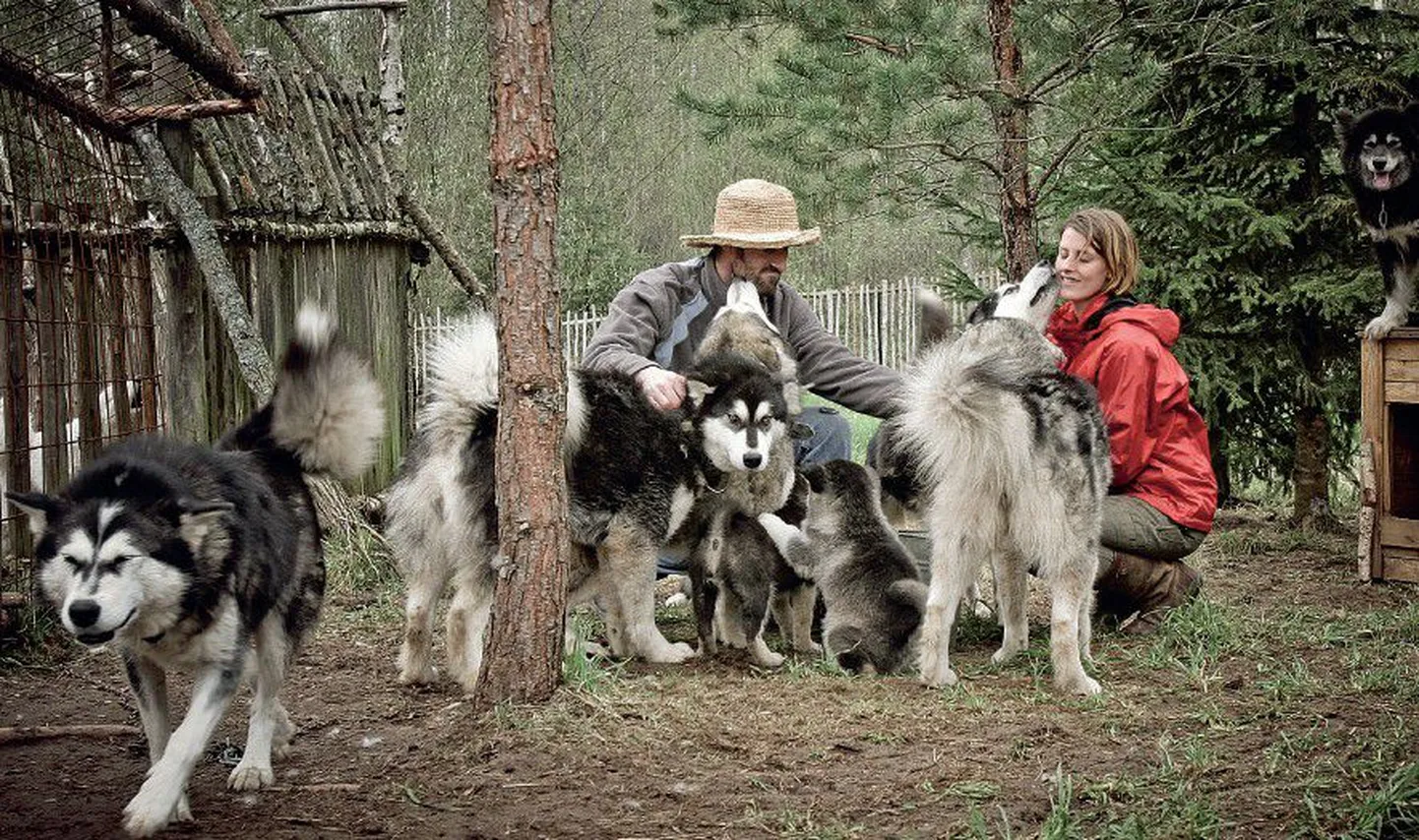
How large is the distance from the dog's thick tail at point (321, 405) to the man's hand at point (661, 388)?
1.30 m

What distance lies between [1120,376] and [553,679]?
266cm

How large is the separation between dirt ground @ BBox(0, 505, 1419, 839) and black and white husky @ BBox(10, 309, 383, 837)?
233 mm

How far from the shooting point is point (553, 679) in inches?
164

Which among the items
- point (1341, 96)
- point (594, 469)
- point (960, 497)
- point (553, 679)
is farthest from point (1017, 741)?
point (1341, 96)

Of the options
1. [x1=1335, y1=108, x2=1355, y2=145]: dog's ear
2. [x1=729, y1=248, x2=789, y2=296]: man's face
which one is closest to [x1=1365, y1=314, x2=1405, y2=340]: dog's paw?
[x1=1335, y1=108, x2=1355, y2=145]: dog's ear

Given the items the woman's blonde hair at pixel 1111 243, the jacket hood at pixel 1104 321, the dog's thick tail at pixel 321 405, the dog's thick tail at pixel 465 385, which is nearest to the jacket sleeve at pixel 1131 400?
the jacket hood at pixel 1104 321

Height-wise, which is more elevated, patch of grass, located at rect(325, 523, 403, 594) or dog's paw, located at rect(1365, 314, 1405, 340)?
dog's paw, located at rect(1365, 314, 1405, 340)

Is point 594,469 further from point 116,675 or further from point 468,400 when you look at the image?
point 116,675

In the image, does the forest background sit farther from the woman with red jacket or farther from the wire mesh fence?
the wire mesh fence

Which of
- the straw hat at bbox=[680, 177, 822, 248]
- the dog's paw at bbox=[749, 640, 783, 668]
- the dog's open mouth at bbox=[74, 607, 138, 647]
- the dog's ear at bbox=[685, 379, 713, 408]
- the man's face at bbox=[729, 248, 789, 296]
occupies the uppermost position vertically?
the straw hat at bbox=[680, 177, 822, 248]

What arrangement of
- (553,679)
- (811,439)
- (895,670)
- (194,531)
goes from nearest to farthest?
(194,531), (553,679), (895,670), (811,439)

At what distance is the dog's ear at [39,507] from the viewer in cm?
321

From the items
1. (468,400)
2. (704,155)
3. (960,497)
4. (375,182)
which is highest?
(704,155)

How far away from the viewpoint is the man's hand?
512 centimetres
